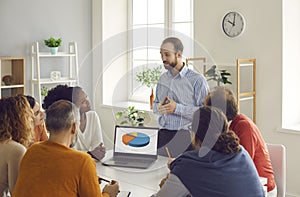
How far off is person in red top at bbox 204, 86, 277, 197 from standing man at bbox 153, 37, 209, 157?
436 millimetres

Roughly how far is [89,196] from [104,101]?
3822 millimetres

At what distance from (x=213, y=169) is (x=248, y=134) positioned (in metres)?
0.68

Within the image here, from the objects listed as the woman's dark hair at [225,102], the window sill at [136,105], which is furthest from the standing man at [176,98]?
the window sill at [136,105]

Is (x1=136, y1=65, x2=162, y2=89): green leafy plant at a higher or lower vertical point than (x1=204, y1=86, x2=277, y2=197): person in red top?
higher

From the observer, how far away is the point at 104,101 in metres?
5.35

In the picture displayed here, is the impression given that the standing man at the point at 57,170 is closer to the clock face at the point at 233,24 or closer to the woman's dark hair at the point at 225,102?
the woman's dark hair at the point at 225,102

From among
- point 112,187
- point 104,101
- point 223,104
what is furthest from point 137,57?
point 112,187

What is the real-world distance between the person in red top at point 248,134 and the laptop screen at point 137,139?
442 mm

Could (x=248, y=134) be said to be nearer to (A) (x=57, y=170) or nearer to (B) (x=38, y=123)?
(A) (x=57, y=170)

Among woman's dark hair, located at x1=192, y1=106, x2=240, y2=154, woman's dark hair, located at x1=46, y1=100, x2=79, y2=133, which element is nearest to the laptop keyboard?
woman's dark hair, located at x1=192, y1=106, x2=240, y2=154

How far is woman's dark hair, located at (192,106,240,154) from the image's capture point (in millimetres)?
1656

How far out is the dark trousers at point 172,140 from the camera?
8.66 feet

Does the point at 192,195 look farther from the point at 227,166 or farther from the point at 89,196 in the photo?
the point at 89,196

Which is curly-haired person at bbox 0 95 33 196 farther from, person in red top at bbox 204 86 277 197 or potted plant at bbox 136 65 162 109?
potted plant at bbox 136 65 162 109
